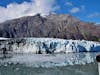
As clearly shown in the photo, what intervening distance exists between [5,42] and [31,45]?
5225 mm

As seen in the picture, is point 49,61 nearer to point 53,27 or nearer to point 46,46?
point 46,46

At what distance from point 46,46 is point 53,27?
2624 inches

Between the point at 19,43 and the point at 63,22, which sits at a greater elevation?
the point at 63,22

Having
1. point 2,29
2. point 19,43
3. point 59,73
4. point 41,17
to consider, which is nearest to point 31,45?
point 19,43

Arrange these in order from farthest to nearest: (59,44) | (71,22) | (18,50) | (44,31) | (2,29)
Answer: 1. (71,22)
2. (44,31)
3. (2,29)
4. (18,50)
5. (59,44)

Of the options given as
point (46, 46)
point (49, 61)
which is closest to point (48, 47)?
point (46, 46)

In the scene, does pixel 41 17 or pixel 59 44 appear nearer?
pixel 59 44

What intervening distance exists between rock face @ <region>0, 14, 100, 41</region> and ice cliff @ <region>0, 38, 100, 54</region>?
41400mm

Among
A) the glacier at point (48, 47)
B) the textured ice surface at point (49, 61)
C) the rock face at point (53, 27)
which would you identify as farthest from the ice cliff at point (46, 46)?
the rock face at point (53, 27)

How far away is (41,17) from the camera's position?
96750 mm

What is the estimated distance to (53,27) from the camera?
3821 inches

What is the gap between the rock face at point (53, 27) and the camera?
270 feet

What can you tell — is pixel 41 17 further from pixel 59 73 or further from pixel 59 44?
pixel 59 73

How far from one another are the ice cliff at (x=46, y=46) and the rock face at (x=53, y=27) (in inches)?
1630
